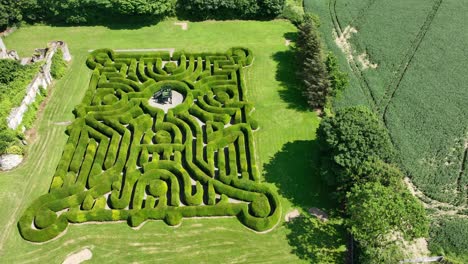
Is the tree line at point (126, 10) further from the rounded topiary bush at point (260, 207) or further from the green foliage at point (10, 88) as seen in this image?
the rounded topiary bush at point (260, 207)

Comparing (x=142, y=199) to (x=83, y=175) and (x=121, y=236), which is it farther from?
(x=83, y=175)

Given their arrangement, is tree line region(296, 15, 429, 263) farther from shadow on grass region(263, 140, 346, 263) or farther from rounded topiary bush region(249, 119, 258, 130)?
rounded topiary bush region(249, 119, 258, 130)

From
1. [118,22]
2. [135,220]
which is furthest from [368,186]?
[118,22]

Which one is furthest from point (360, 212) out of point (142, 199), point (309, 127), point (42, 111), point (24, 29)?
point (24, 29)

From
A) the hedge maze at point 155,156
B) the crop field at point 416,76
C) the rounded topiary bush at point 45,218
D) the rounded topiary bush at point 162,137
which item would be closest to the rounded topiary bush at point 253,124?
the hedge maze at point 155,156

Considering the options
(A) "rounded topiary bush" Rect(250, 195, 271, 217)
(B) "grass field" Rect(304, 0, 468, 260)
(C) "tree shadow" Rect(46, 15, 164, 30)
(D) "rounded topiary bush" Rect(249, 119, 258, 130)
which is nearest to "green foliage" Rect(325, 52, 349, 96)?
(B) "grass field" Rect(304, 0, 468, 260)

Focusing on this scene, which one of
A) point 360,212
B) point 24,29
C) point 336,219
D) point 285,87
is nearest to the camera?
point 360,212
